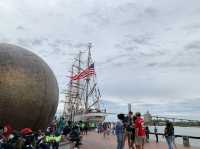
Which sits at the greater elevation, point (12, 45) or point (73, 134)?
point (12, 45)

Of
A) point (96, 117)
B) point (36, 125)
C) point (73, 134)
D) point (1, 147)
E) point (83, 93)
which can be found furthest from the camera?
point (83, 93)

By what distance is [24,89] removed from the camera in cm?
992

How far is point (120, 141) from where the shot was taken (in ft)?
36.2

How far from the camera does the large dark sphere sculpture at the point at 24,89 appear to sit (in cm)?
981

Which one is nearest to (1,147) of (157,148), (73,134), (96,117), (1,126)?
(1,126)

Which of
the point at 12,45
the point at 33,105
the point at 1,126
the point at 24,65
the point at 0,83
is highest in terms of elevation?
the point at 12,45

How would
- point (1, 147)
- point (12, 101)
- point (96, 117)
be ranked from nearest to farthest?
point (1, 147) → point (12, 101) → point (96, 117)

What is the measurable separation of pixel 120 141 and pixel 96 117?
5737cm

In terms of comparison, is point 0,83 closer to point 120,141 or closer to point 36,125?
point 36,125

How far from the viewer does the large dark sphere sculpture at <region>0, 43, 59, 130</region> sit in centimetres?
981

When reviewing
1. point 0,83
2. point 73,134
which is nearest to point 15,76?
point 0,83

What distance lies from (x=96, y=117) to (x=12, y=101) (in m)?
58.8

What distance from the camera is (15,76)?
32.6ft

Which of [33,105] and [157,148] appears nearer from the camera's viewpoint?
[33,105]
